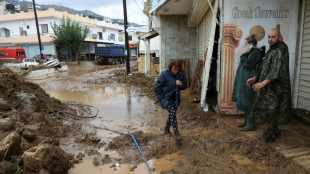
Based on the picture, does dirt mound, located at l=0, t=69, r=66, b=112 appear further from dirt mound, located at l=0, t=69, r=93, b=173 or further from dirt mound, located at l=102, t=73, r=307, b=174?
dirt mound, located at l=102, t=73, r=307, b=174

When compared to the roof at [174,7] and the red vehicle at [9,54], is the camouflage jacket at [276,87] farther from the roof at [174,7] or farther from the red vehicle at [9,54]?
the red vehicle at [9,54]

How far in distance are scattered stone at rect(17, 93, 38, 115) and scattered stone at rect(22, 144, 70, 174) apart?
2.70 metres

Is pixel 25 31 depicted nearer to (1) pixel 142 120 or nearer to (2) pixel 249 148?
(1) pixel 142 120

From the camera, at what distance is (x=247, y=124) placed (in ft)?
14.8

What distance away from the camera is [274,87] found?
12.0 feet

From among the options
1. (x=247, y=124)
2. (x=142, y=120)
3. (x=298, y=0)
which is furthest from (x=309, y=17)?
(x=142, y=120)

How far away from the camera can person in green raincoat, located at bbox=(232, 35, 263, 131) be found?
4219 mm

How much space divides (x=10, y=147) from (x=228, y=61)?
4.74 m

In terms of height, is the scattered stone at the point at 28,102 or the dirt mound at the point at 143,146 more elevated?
the scattered stone at the point at 28,102

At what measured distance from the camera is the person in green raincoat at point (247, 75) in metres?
4.22

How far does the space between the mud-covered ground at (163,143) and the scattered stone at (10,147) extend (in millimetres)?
166

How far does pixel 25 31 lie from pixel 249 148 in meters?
40.5

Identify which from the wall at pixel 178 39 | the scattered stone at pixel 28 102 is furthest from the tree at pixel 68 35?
the scattered stone at pixel 28 102

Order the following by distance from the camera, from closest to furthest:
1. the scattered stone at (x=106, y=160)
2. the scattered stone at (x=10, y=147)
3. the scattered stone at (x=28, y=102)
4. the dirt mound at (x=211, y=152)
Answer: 1. the scattered stone at (x=10, y=147)
2. the dirt mound at (x=211, y=152)
3. the scattered stone at (x=106, y=160)
4. the scattered stone at (x=28, y=102)
